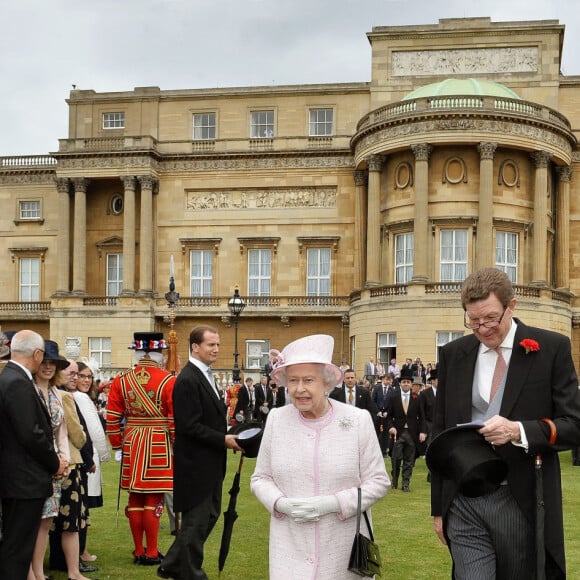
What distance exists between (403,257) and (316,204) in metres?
6.40

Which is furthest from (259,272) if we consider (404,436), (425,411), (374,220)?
(404,436)

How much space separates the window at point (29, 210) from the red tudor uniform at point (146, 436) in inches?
1672

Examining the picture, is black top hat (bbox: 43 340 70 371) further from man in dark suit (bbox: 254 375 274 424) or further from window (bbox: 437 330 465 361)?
window (bbox: 437 330 465 361)

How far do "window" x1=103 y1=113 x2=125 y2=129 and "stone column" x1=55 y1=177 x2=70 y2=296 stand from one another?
5.22 m

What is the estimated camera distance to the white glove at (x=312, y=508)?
17.8 feet

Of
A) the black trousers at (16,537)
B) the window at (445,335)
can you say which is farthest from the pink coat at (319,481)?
the window at (445,335)

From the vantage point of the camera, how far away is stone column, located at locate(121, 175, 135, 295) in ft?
154

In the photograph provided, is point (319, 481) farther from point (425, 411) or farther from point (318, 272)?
point (318, 272)

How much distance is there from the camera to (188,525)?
8.12 meters

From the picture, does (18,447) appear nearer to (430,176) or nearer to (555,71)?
(430,176)

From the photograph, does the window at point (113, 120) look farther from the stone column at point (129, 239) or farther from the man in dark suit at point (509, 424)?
the man in dark suit at point (509, 424)

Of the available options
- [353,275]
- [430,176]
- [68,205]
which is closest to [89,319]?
[68,205]

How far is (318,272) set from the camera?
47.5 m

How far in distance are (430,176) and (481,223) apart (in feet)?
10.5
